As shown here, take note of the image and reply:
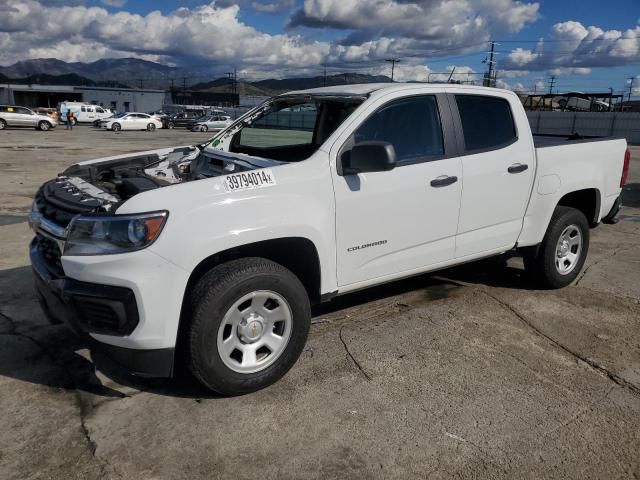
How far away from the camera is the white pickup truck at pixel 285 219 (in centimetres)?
286

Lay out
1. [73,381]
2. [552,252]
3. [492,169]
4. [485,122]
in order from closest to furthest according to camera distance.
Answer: [73,381]
[492,169]
[485,122]
[552,252]

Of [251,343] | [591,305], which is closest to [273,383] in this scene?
[251,343]

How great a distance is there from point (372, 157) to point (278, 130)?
6.79ft

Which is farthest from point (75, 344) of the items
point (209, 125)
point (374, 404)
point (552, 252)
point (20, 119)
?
point (209, 125)

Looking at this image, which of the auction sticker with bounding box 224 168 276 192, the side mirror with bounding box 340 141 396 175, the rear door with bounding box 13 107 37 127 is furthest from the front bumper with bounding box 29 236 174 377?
the rear door with bounding box 13 107 37 127

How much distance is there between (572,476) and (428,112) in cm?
259

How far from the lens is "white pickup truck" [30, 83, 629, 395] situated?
2.86 m

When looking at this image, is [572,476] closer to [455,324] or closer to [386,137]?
[455,324]

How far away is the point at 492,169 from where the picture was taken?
168 inches

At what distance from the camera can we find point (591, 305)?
483 cm

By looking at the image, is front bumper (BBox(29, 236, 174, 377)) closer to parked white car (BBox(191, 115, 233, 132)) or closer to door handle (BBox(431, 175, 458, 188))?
door handle (BBox(431, 175, 458, 188))

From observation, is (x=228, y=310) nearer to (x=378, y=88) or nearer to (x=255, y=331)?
(x=255, y=331)

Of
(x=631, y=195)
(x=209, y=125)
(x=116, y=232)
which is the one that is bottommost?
(x=209, y=125)

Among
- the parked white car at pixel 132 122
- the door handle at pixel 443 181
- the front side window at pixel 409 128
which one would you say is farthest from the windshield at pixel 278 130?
the parked white car at pixel 132 122
